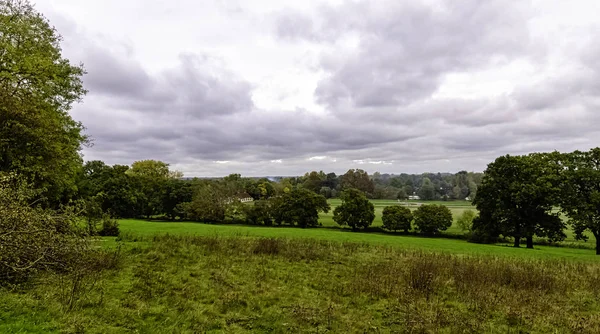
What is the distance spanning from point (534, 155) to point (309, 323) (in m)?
38.3

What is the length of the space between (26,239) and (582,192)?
42338 millimetres

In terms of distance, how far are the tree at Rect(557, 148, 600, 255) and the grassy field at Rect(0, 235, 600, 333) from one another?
17.4 meters

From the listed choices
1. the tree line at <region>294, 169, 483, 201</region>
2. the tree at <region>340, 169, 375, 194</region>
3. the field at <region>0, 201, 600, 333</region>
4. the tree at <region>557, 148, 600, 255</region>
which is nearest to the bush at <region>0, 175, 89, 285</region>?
the field at <region>0, 201, 600, 333</region>

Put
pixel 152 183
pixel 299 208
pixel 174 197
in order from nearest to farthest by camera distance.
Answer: pixel 299 208 < pixel 174 197 < pixel 152 183

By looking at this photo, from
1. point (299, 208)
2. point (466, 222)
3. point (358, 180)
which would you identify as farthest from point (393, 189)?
point (299, 208)

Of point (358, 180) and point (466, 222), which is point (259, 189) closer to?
point (358, 180)

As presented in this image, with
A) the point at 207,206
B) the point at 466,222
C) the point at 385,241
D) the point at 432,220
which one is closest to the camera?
the point at 385,241

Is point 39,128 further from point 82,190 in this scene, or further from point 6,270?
point 82,190

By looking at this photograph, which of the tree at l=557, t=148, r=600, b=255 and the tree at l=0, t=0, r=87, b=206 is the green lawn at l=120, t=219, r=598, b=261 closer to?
the tree at l=557, t=148, r=600, b=255

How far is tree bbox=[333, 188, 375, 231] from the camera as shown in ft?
182

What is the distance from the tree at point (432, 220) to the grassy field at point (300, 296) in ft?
116

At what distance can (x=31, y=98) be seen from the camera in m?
16.0

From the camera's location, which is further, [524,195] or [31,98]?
[524,195]

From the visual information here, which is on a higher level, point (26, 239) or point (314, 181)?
point (314, 181)
